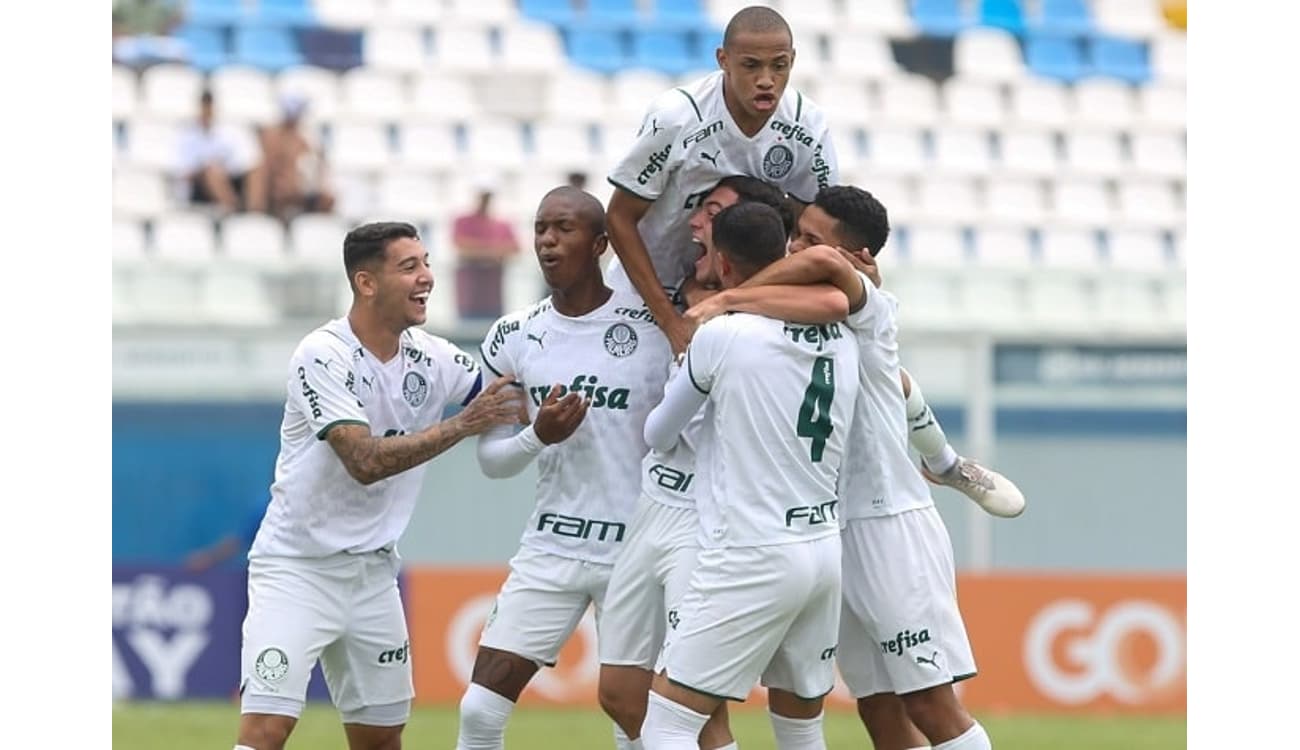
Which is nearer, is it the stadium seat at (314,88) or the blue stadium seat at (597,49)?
the stadium seat at (314,88)

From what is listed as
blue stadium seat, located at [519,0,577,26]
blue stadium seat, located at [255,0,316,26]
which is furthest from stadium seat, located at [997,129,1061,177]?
blue stadium seat, located at [255,0,316,26]

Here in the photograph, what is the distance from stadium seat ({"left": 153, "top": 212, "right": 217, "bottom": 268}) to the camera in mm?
17953

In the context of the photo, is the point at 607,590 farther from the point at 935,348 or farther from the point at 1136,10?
the point at 1136,10

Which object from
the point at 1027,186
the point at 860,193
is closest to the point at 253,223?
the point at 1027,186

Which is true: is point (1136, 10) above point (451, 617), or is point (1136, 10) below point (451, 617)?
above

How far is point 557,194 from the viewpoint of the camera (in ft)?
27.2

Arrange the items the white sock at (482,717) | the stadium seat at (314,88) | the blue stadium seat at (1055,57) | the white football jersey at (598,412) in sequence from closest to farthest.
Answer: the white sock at (482,717) < the white football jersey at (598,412) < the stadium seat at (314,88) < the blue stadium seat at (1055,57)

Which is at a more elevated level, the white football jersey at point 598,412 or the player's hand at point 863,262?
the player's hand at point 863,262

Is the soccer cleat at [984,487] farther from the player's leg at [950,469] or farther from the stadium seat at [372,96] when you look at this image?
the stadium seat at [372,96]

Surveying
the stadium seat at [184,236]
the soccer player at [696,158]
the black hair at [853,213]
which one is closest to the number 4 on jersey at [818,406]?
the black hair at [853,213]

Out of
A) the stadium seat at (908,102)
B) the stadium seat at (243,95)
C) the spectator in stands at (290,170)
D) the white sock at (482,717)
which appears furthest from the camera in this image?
the stadium seat at (908,102)

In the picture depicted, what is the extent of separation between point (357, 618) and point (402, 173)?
37.4 feet

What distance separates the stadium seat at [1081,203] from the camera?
20.1m

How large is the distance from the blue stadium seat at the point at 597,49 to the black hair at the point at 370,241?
1222cm
